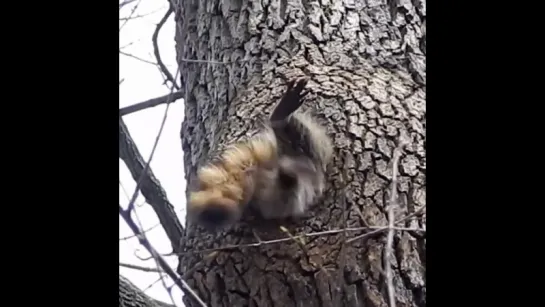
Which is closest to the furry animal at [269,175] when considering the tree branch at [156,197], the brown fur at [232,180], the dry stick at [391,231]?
Answer: the brown fur at [232,180]

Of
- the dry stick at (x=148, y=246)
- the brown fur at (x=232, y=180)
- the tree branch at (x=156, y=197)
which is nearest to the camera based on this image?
the dry stick at (x=148, y=246)

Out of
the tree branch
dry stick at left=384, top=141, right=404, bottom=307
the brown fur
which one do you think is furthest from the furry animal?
the tree branch

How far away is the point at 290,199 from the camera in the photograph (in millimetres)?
1229

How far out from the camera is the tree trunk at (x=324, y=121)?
1163 mm

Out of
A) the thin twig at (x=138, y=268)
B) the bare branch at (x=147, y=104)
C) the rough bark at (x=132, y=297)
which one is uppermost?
the bare branch at (x=147, y=104)

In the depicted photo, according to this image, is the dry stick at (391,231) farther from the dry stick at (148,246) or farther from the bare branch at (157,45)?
the bare branch at (157,45)

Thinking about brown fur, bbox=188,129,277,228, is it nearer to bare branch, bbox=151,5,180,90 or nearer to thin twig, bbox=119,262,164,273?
thin twig, bbox=119,262,164,273

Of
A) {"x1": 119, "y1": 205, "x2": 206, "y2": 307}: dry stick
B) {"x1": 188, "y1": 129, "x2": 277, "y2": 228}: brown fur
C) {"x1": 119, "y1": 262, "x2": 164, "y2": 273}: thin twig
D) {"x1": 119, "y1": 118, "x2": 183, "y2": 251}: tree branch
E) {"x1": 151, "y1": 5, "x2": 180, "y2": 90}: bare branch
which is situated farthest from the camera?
{"x1": 151, "y1": 5, "x2": 180, "y2": 90}: bare branch

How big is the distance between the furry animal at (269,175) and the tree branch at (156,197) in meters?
0.27

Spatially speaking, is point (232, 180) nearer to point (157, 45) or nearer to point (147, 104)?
point (147, 104)

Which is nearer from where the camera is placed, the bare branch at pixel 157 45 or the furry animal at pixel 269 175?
the furry animal at pixel 269 175

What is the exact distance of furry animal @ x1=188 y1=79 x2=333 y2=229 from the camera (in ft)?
3.84

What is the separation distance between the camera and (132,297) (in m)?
1.08

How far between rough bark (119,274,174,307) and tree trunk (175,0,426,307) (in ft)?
0.23
